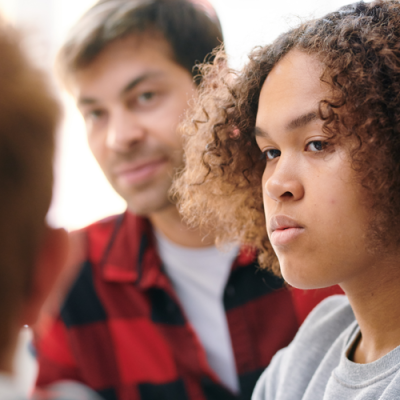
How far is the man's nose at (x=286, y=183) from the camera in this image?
0.74 m

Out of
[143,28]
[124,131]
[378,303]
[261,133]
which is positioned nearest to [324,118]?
[261,133]

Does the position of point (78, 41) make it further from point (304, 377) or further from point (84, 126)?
point (304, 377)

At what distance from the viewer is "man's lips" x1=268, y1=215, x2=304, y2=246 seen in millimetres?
752

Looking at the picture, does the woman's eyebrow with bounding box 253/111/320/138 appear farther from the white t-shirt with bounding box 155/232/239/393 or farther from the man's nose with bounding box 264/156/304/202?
the white t-shirt with bounding box 155/232/239/393

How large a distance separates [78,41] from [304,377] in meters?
1.20

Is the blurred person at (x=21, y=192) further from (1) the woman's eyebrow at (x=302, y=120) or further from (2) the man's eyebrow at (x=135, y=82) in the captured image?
(2) the man's eyebrow at (x=135, y=82)

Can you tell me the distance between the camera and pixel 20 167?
0.42 m

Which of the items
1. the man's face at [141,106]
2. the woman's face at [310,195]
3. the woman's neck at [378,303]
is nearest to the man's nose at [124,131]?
the man's face at [141,106]

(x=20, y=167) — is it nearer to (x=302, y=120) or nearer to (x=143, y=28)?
(x=302, y=120)

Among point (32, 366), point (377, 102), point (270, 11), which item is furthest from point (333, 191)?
point (32, 366)

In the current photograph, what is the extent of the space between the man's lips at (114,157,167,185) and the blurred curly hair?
1.29ft

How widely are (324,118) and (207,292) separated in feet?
3.03

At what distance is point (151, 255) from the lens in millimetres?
1596

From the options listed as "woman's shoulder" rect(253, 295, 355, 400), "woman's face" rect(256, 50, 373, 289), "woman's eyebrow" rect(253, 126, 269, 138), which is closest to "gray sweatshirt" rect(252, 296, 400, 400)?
"woman's shoulder" rect(253, 295, 355, 400)
